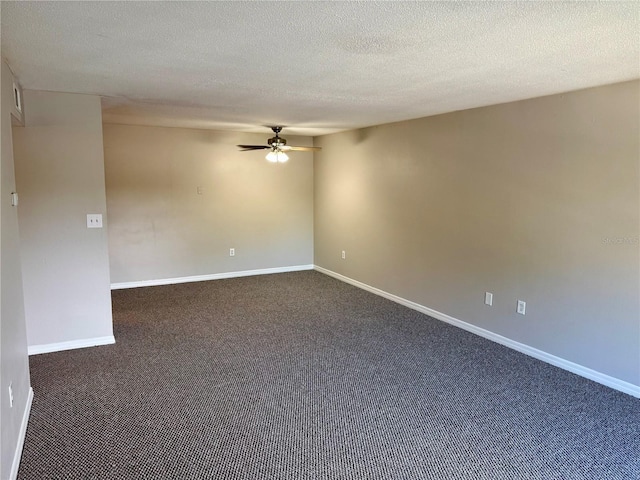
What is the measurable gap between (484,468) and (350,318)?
2.65m

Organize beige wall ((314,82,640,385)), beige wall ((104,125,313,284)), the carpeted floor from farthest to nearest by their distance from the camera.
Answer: beige wall ((104,125,313,284)), beige wall ((314,82,640,385)), the carpeted floor

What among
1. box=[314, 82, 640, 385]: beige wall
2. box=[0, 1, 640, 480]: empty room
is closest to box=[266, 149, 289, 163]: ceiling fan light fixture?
box=[0, 1, 640, 480]: empty room

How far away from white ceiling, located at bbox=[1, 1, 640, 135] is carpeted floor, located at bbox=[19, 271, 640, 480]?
2.32 metres

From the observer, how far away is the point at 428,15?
6.12 feet

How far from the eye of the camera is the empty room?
2207mm

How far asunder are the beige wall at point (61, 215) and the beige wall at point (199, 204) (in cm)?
216

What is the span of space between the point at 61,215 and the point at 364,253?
3855 millimetres

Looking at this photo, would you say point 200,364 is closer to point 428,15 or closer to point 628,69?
point 428,15

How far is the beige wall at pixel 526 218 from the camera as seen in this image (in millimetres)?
3154

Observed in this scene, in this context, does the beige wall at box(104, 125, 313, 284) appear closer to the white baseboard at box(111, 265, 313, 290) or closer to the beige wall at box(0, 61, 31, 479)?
the white baseboard at box(111, 265, 313, 290)

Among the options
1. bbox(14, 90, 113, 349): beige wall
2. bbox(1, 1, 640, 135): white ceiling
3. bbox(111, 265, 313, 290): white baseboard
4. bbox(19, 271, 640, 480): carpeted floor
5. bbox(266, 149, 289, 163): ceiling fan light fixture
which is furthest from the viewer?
bbox(111, 265, 313, 290): white baseboard

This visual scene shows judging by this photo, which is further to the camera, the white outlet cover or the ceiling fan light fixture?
the ceiling fan light fixture

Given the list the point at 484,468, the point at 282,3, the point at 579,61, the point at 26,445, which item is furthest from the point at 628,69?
the point at 26,445

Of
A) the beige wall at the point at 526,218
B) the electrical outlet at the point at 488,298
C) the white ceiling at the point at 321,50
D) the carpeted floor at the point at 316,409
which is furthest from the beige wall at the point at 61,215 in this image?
the electrical outlet at the point at 488,298
